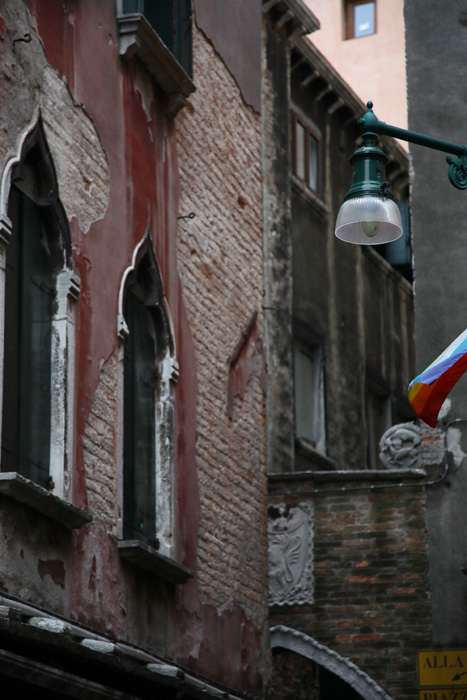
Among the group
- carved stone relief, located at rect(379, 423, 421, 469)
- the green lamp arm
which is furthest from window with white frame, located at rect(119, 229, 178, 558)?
carved stone relief, located at rect(379, 423, 421, 469)

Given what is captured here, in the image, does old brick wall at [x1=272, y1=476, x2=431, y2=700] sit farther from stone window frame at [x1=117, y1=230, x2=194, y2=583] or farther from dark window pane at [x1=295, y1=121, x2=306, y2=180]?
dark window pane at [x1=295, y1=121, x2=306, y2=180]

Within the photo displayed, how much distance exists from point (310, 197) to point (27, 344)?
1030 cm

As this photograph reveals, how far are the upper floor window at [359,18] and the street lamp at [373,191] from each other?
17.3 meters

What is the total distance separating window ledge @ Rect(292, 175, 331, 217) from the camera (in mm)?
17750

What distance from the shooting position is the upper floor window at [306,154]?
1805 centimetres

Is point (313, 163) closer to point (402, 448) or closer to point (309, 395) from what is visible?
point (309, 395)

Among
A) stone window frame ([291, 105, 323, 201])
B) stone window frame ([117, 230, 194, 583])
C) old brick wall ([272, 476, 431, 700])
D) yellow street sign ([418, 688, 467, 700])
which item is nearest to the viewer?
stone window frame ([117, 230, 194, 583])

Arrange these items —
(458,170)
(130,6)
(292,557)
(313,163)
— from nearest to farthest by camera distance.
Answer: (458,170), (130,6), (292,557), (313,163)

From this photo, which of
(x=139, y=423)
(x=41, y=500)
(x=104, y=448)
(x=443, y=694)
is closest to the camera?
(x=41, y=500)

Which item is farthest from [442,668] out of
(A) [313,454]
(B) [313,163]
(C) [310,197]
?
(B) [313,163]

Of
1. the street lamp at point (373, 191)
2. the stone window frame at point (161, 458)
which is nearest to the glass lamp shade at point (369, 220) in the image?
the street lamp at point (373, 191)

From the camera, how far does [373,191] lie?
7.58 meters

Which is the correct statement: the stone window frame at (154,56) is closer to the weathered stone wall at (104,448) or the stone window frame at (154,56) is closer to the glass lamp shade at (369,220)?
the weathered stone wall at (104,448)

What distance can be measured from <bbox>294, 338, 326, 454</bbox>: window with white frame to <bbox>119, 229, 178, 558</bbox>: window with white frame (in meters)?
6.64
